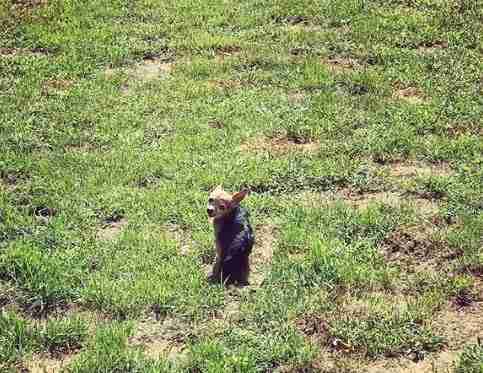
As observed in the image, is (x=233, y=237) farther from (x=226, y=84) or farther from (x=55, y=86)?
(x=55, y=86)

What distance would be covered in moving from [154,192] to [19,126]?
276 centimetres

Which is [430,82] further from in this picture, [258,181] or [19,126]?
[19,126]

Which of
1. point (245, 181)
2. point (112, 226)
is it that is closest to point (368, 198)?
point (245, 181)

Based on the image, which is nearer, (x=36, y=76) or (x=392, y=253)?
(x=392, y=253)

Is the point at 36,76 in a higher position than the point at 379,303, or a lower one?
higher

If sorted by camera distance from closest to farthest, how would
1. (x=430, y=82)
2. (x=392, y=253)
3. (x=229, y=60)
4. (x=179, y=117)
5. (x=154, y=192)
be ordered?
1. (x=392, y=253)
2. (x=154, y=192)
3. (x=179, y=117)
4. (x=430, y=82)
5. (x=229, y=60)

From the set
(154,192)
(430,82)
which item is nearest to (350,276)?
(154,192)

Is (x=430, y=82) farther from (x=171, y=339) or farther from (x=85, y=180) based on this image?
(x=171, y=339)

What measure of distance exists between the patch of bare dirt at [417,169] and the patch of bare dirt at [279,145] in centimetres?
108

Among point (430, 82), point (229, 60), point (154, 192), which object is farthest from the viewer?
point (229, 60)

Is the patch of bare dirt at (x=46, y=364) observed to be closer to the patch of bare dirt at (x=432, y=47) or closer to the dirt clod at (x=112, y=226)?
the dirt clod at (x=112, y=226)

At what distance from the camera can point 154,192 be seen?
30.6ft

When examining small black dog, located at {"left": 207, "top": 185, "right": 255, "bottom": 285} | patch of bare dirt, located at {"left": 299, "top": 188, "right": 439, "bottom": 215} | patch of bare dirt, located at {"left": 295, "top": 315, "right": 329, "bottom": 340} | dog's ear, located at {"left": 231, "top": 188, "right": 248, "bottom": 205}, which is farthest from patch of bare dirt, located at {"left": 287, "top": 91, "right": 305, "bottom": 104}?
patch of bare dirt, located at {"left": 295, "top": 315, "right": 329, "bottom": 340}

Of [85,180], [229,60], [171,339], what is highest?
[229,60]
